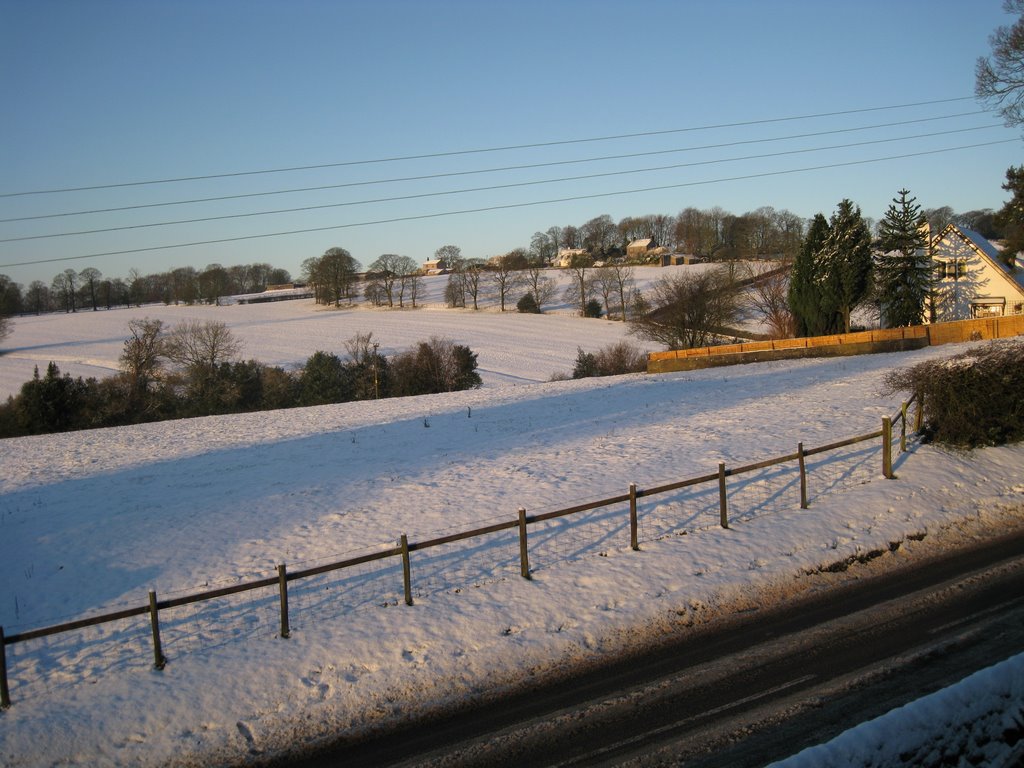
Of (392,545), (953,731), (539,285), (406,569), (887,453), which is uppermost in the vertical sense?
(539,285)

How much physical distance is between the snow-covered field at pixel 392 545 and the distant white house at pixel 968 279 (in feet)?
85.6

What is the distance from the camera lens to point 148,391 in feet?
139

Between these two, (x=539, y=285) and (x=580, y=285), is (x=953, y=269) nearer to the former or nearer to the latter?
(x=580, y=285)

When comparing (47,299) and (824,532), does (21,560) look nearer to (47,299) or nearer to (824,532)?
(824,532)

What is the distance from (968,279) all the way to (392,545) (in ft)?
161

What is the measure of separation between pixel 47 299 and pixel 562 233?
106 m

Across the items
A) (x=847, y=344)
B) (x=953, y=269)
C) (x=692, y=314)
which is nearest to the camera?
(x=847, y=344)

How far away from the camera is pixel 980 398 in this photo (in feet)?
53.1

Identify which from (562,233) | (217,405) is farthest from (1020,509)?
(562,233)

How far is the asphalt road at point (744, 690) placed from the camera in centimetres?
745

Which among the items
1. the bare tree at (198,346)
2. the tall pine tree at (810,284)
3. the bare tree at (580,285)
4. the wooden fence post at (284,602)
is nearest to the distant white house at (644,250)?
the bare tree at (580,285)

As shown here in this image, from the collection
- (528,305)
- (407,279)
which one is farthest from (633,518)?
(407,279)

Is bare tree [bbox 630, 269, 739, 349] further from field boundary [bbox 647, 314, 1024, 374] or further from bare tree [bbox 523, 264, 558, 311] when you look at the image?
bare tree [bbox 523, 264, 558, 311]

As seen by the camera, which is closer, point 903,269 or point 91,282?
point 903,269
